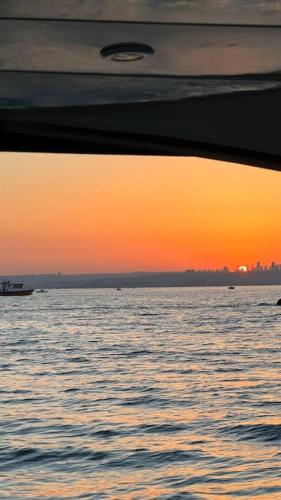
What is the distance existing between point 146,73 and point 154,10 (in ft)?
2.90

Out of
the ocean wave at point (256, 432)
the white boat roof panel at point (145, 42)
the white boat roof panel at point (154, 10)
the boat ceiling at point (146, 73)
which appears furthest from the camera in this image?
the ocean wave at point (256, 432)

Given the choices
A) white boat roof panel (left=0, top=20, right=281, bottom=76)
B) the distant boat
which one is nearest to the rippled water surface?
white boat roof panel (left=0, top=20, right=281, bottom=76)

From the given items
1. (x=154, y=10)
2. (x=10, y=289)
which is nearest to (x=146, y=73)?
(x=154, y=10)

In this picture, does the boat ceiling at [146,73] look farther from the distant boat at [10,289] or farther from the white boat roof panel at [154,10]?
the distant boat at [10,289]

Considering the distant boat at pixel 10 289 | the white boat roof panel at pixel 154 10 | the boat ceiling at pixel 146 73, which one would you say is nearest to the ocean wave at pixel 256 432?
the boat ceiling at pixel 146 73

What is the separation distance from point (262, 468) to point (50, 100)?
10655 mm

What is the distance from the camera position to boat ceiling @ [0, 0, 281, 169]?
279 centimetres

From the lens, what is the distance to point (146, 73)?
361cm

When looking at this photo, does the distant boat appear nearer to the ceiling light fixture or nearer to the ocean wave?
the ocean wave

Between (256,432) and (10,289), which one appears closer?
(256,432)

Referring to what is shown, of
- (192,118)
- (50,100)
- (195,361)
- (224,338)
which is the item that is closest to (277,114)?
(192,118)

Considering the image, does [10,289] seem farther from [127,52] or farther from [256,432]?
[127,52]

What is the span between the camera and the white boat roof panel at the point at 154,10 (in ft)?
8.68

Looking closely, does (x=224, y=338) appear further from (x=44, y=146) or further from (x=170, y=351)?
(x=44, y=146)
